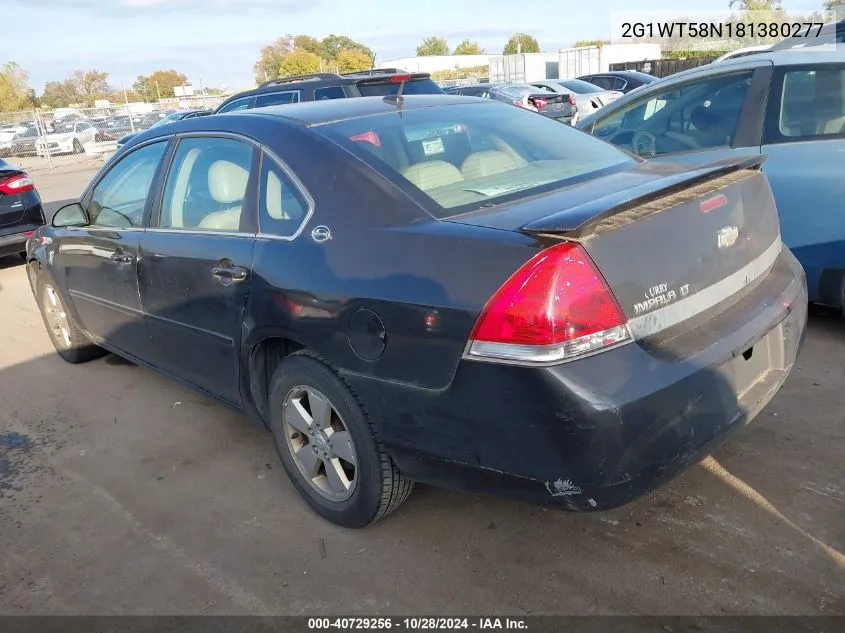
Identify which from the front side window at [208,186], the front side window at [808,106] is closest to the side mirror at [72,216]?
the front side window at [208,186]

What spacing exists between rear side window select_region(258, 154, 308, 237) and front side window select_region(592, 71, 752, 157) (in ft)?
9.72

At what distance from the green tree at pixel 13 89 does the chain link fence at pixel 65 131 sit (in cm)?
3414

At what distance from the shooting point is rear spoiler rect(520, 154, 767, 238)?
216 centimetres

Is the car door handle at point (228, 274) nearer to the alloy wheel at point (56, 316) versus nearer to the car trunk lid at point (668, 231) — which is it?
the car trunk lid at point (668, 231)

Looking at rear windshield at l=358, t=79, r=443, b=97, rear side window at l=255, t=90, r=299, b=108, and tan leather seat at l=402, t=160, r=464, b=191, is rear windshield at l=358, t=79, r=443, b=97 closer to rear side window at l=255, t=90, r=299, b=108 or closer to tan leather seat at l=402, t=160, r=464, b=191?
rear side window at l=255, t=90, r=299, b=108

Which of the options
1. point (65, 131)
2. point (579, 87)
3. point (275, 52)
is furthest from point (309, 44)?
point (579, 87)

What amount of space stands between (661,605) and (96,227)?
358 cm

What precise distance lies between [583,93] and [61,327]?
17458 millimetres

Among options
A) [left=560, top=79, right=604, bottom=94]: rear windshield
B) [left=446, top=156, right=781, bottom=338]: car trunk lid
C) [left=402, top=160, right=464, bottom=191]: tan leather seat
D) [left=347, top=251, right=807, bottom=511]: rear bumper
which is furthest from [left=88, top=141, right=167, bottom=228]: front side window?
[left=560, top=79, right=604, bottom=94]: rear windshield

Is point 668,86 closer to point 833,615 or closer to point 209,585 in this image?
point 833,615

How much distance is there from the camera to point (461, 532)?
2904 mm

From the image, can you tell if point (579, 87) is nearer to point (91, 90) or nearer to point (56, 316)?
point (56, 316)

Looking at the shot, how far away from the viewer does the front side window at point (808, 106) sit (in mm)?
4414

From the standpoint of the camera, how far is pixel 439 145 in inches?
125
